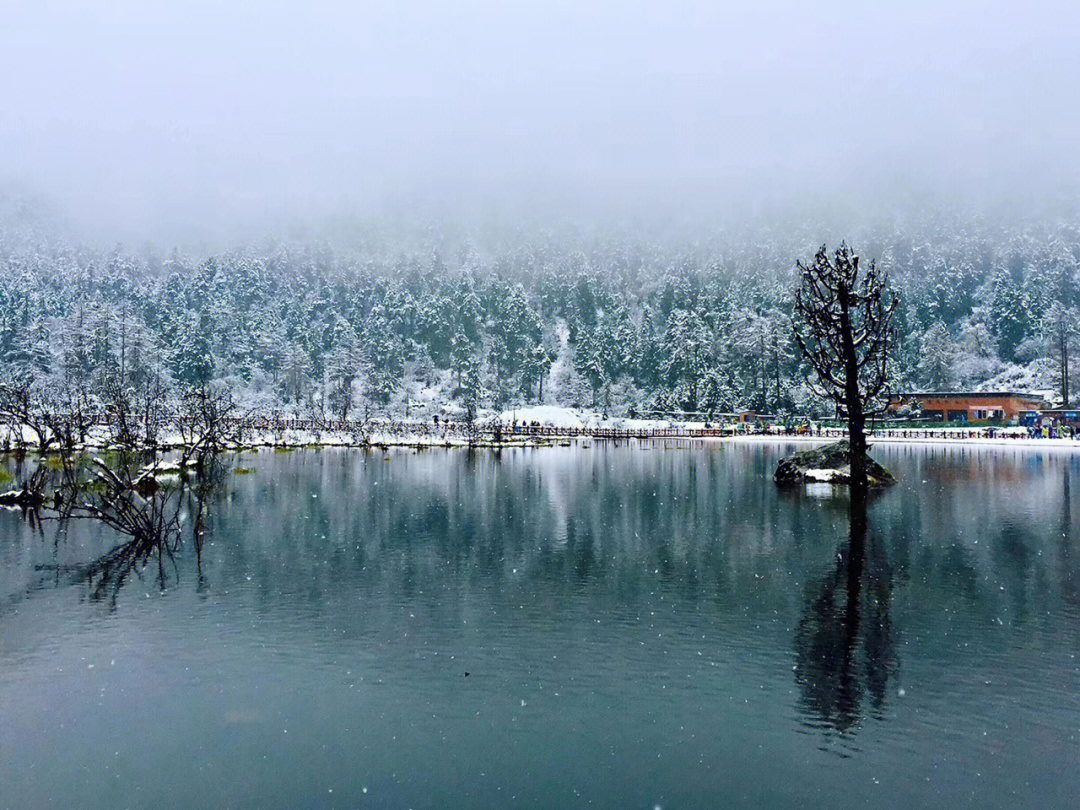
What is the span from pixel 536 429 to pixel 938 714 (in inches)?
4508

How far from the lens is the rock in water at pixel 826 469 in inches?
1687

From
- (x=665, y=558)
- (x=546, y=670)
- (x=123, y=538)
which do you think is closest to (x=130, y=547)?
(x=123, y=538)

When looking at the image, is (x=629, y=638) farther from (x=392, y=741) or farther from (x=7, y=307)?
(x=7, y=307)

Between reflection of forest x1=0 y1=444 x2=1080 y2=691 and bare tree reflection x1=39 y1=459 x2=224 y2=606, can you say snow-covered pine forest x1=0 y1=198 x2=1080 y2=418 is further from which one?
bare tree reflection x1=39 y1=459 x2=224 y2=606

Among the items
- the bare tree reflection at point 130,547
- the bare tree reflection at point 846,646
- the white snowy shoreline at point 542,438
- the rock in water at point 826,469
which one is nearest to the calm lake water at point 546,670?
the bare tree reflection at point 846,646

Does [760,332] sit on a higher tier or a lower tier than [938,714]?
higher

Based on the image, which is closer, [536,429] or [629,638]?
[629,638]

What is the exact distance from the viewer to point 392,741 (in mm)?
10266

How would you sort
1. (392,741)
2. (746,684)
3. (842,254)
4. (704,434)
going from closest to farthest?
(392,741), (746,684), (842,254), (704,434)

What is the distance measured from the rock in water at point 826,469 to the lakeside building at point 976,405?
8223 cm

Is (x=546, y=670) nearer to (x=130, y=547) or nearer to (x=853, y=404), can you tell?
(x=130, y=547)

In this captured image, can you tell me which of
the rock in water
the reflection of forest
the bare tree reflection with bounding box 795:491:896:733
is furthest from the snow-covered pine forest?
the bare tree reflection with bounding box 795:491:896:733

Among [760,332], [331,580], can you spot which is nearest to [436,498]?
[331,580]

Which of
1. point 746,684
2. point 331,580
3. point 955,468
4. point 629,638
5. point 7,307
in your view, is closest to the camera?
point 746,684
